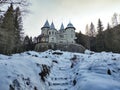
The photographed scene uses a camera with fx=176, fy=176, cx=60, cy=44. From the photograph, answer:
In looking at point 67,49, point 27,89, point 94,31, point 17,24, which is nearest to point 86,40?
point 94,31

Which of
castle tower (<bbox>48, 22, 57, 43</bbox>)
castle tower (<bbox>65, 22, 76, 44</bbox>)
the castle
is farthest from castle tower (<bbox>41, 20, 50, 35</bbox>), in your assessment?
castle tower (<bbox>65, 22, 76, 44</bbox>)

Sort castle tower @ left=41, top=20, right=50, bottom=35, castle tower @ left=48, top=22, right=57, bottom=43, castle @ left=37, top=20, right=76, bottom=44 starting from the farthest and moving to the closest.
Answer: castle tower @ left=41, top=20, right=50, bottom=35 < castle tower @ left=48, top=22, right=57, bottom=43 < castle @ left=37, top=20, right=76, bottom=44

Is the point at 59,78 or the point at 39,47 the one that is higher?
the point at 39,47

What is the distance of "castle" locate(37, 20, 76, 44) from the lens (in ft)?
214

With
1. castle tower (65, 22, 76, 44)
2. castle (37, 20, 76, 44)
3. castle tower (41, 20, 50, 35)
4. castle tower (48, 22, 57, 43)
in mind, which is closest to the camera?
castle tower (65, 22, 76, 44)

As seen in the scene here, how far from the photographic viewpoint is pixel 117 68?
13.9 metres

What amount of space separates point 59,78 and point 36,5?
668 cm

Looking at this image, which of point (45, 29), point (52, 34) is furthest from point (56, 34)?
point (45, 29)

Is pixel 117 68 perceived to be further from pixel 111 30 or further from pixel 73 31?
pixel 73 31

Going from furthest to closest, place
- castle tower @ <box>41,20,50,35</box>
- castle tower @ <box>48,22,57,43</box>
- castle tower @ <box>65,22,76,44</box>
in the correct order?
castle tower @ <box>41,20,50,35</box> → castle tower @ <box>48,22,57,43</box> → castle tower @ <box>65,22,76,44</box>

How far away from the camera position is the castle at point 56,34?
65250 mm

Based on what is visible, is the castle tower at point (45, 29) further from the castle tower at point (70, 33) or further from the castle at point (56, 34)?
the castle tower at point (70, 33)

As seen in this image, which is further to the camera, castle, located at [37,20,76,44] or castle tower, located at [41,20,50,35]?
castle tower, located at [41,20,50,35]

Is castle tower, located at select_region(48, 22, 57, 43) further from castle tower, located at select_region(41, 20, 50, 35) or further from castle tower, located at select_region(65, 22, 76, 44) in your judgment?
castle tower, located at select_region(65, 22, 76, 44)
